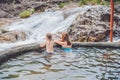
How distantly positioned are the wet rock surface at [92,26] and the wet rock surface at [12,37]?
2.58 m

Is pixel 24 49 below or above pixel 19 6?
below

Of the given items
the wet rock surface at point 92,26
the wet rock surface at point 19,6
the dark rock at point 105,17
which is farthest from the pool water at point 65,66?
the wet rock surface at point 19,6

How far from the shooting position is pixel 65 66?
29.3ft

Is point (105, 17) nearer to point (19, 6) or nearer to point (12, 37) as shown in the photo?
point (12, 37)

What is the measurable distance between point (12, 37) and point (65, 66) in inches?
328

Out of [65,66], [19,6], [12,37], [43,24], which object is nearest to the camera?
[65,66]

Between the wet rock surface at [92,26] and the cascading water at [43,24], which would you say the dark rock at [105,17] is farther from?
the cascading water at [43,24]

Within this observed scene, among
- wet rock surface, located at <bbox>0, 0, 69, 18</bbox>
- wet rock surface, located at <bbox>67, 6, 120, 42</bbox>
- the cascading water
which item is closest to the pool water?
wet rock surface, located at <bbox>67, 6, 120, 42</bbox>

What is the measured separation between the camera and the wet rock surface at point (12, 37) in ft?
54.2

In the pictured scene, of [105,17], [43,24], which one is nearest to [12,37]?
[43,24]

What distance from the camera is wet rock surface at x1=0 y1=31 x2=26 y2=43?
16.5m

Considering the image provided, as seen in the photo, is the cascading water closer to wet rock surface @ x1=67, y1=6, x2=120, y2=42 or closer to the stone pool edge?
wet rock surface @ x1=67, y1=6, x2=120, y2=42

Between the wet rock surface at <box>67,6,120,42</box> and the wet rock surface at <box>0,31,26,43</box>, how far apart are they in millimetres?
2583

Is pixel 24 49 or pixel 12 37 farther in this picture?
pixel 12 37
